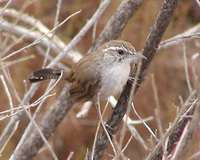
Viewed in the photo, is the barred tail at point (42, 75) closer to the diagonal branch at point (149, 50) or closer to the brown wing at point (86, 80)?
the brown wing at point (86, 80)

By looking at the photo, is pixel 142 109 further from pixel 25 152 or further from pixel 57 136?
pixel 25 152

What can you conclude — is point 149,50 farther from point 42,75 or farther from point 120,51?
point 42,75

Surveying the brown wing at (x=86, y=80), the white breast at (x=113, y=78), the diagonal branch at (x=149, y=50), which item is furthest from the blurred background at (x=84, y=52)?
the diagonal branch at (x=149, y=50)

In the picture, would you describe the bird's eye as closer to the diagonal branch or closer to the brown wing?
the brown wing

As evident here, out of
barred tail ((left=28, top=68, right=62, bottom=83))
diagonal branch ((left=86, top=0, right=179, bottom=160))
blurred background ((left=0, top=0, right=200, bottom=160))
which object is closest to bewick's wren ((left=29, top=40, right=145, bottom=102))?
barred tail ((left=28, top=68, right=62, bottom=83))

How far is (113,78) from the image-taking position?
3865 millimetres

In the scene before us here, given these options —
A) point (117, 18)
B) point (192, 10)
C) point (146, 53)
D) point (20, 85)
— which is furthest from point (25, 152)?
point (192, 10)

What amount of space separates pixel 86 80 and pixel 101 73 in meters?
0.24

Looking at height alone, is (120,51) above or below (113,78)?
above

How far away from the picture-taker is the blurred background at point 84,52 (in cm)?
636

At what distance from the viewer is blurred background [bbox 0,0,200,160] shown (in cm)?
636

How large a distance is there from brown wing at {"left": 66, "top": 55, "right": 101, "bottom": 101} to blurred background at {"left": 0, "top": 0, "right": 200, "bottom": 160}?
2216 mm

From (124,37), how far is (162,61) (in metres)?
1.02

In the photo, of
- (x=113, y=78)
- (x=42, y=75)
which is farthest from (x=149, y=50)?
(x=42, y=75)
